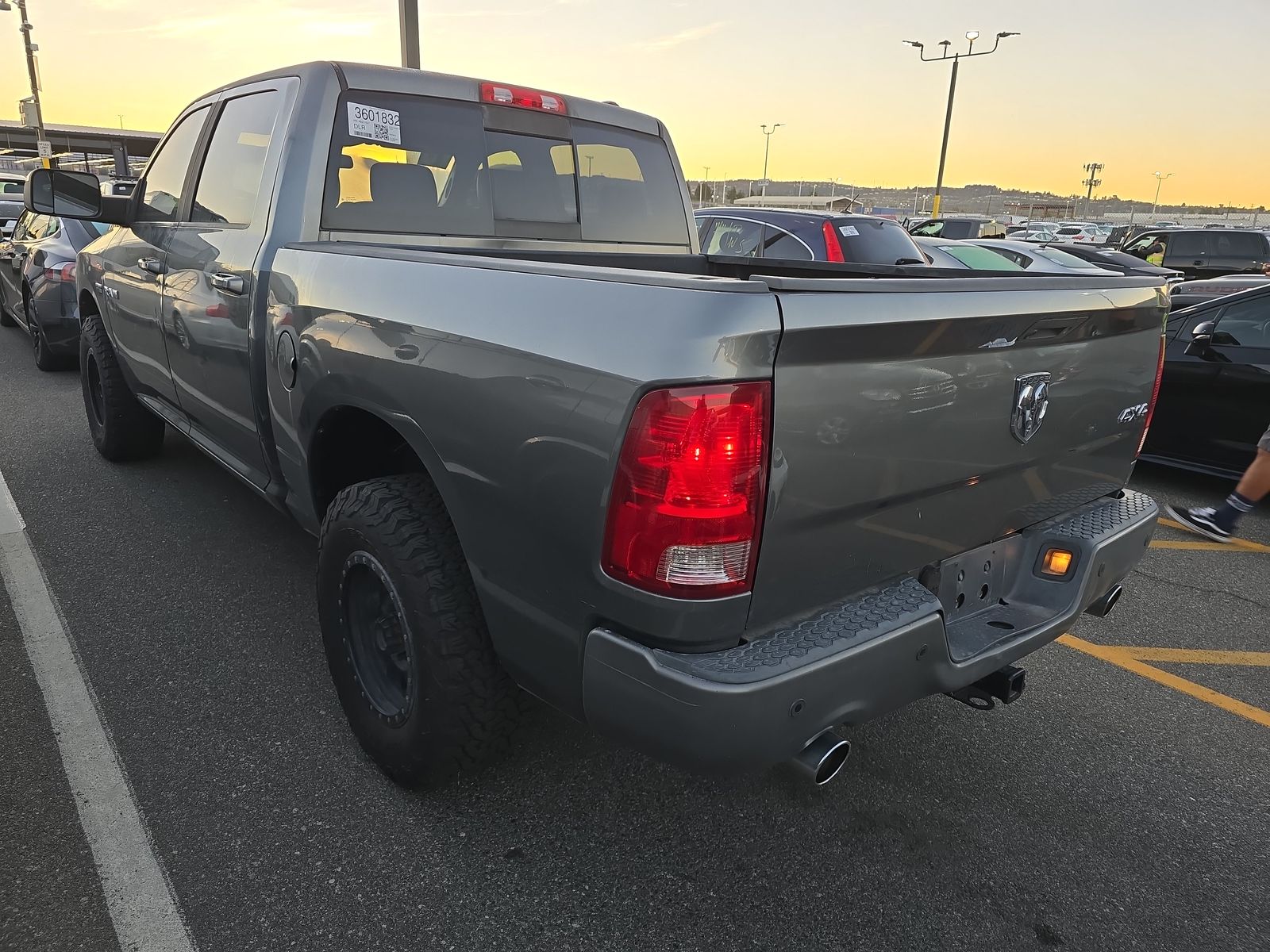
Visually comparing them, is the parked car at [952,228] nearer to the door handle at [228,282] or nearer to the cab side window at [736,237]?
the cab side window at [736,237]

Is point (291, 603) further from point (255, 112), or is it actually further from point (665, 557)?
point (665, 557)

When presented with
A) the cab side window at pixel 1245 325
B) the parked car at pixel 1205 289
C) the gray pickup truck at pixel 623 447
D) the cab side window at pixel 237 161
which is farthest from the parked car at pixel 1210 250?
the cab side window at pixel 237 161

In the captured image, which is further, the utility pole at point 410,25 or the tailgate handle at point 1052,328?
the utility pole at point 410,25

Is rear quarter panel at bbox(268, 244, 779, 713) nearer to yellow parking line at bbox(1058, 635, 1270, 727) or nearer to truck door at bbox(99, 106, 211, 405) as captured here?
truck door at bbox(99, 106, 211, 405)

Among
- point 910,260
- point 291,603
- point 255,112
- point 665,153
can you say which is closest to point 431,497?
point 291,603

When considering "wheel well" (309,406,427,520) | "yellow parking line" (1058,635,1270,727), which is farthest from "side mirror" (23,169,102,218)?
"yellow parking line" (1058,635,1270,727)

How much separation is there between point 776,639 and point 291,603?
2.55m

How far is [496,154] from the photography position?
11.2 feet

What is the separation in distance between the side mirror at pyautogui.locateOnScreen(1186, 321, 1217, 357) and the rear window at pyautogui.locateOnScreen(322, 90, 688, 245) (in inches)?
148

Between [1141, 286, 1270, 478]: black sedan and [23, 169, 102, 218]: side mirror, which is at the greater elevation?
[23, 169, 102, 218]: side mirror

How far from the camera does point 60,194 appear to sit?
3988 mm

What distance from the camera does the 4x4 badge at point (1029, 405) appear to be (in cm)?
208

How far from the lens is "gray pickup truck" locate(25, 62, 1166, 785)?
1658 mm

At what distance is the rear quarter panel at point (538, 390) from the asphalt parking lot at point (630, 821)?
624 mm
